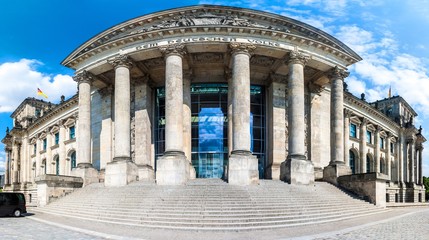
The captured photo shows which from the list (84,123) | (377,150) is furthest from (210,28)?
(377,150)

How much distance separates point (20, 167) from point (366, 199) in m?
57.4

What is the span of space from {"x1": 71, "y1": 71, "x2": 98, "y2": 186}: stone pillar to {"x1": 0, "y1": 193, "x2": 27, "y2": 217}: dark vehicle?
7.01 metres

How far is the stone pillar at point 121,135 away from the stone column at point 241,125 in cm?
825

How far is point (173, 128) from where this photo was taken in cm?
2580

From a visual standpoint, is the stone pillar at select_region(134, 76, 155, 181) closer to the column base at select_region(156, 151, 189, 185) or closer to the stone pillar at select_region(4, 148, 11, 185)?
the column base at select_region(156, 151, 189, 185)

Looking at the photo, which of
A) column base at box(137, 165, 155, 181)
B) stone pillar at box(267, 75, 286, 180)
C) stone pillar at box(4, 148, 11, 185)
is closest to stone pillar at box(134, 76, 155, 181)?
column base at box(137, 165, 155, 181)

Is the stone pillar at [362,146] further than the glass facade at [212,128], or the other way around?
the stone pillar at [362,146]

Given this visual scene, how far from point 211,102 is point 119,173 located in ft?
35.7

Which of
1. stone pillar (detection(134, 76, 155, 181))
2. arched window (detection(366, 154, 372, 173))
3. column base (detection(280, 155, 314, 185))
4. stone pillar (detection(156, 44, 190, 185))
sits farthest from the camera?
arched window (detection(366, 154, 372, 173))

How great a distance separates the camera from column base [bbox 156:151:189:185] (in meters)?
24.2

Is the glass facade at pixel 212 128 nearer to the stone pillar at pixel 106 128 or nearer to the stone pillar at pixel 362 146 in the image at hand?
the stone pillar at pixel 106 128

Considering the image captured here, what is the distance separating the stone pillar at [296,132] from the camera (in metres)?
26.1

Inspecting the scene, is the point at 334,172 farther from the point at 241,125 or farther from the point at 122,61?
the point at 122,61

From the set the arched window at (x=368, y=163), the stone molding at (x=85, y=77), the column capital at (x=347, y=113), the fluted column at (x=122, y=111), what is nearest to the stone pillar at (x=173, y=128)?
the fluted column at (x=122, y=111)
